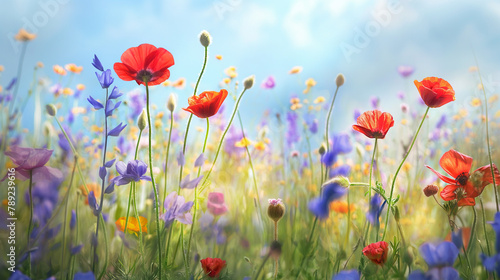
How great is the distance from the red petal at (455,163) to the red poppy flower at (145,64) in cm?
48

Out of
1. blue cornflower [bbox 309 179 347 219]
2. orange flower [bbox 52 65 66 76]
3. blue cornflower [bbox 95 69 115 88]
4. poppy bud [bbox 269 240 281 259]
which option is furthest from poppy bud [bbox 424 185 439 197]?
orange flower [bbox 52 65 66 76]

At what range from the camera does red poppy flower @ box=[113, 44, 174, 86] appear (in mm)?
650

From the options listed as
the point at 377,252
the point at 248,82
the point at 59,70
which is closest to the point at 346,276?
the point at 377,252

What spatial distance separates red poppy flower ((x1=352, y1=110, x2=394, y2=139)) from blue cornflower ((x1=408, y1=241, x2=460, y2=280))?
22 cm

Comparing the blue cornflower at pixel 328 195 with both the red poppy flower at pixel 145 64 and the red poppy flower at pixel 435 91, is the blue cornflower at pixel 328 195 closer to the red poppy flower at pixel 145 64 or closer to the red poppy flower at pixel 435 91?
the red poppy flower at pixel 435 91

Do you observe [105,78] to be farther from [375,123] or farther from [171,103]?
[375,123]

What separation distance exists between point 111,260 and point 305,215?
1.99 feet

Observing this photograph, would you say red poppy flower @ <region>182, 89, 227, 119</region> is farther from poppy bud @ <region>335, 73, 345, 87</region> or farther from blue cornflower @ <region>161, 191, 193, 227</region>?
poppy bud @ <region>335, 73, 345, 87</region>

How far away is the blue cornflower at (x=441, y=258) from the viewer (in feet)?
1.63

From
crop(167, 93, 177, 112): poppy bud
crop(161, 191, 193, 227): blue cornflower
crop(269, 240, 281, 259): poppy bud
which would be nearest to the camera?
crop(269, 240, 281, 259): poppy bud

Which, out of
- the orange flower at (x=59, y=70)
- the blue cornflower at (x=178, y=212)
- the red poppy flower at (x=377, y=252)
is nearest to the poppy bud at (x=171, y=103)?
the blue cornflower at (x=178, y=212)

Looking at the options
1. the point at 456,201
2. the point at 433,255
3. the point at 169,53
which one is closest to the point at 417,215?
the point at 456,201

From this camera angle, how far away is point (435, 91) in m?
0.68

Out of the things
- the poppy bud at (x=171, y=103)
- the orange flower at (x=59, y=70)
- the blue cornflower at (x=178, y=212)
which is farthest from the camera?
the orange flower at (x=59, y=70)
